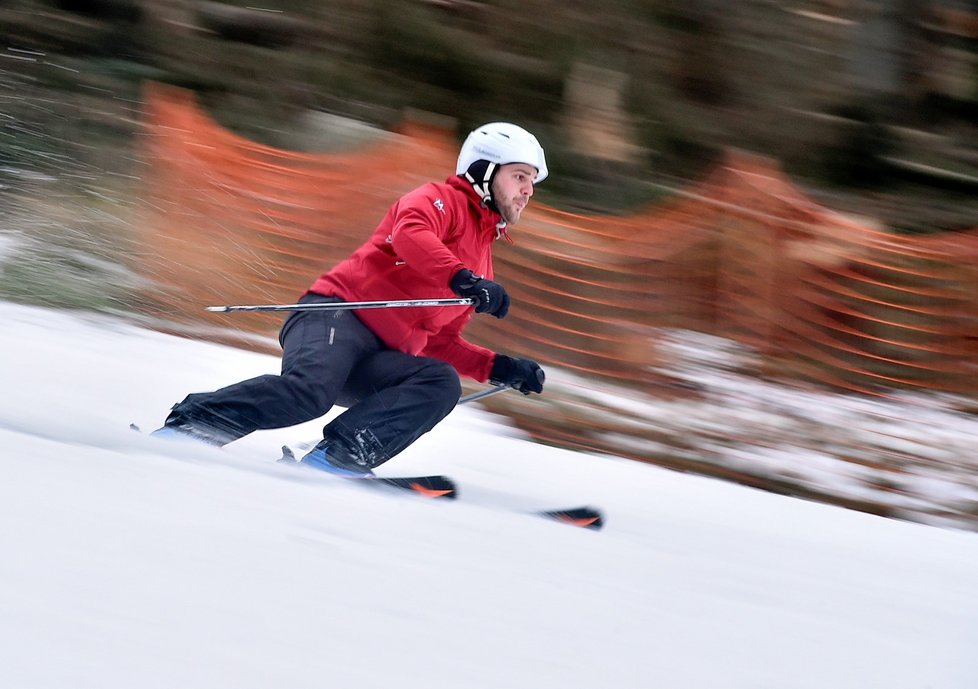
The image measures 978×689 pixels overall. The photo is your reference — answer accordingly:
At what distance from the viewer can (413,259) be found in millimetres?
3256

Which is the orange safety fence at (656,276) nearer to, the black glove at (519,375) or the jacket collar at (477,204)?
the black glove at (519,375)

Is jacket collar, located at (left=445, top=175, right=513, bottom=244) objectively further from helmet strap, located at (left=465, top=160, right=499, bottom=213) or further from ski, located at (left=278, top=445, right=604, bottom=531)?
ski, located at (left=278, top=445, right=604, bottom=531)

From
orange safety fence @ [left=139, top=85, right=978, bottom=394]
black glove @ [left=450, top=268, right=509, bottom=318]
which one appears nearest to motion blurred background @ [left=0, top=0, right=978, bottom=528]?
orange safety fence @ [left=139, top=85, right=978, bottom=394]

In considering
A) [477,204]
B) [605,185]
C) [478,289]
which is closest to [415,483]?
[478,289]

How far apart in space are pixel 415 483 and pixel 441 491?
93 mm

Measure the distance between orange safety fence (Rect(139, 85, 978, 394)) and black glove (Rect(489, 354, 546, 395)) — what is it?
248cm

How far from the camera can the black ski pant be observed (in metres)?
3.25

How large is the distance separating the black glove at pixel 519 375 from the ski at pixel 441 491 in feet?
1.33

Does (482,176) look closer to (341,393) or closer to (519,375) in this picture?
(519,375)

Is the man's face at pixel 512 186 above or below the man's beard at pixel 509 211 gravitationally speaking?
above

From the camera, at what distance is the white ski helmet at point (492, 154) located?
3381 millimetres

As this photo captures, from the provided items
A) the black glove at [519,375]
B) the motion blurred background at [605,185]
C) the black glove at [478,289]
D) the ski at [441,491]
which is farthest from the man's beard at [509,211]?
the motion blurred background at [605,185]

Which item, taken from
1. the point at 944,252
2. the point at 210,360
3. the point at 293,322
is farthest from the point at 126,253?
the point at 944,252

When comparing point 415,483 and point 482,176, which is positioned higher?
point 482,176
